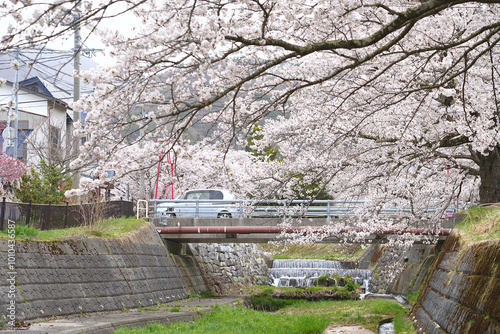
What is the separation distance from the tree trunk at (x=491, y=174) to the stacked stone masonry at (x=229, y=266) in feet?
43.8

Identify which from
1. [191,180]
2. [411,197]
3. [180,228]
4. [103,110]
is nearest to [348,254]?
[191,180]

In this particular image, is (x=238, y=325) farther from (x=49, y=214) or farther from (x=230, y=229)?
(x=230, y=229)

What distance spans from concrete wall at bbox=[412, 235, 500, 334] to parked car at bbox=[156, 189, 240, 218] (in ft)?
34.1

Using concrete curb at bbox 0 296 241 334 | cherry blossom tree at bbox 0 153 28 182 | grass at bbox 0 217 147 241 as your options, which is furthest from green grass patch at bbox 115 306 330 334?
cherry blossom tree at bbox 0 153 28 182

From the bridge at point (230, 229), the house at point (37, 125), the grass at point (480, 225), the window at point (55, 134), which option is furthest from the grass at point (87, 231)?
the window at point (55, 134)

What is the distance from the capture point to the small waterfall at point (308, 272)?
2330cm

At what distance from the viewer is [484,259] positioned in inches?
268

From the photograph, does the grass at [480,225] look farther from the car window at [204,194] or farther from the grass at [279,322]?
the car window at [204,194]

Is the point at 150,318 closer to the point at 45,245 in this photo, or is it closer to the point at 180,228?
the point at 45,245

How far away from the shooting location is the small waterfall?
76.4 feet

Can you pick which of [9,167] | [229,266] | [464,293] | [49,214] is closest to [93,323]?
[49,214]

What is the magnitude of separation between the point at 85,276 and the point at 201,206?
355 inches

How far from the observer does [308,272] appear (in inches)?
942

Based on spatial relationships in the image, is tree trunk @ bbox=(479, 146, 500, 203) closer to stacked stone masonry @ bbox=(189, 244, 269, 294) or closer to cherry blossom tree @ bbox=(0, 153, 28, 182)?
stacked stone masonry @ bbox=(189, 244, 269, 294)
